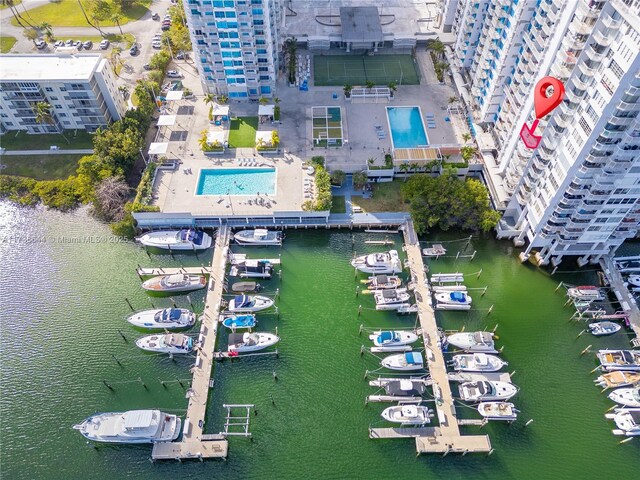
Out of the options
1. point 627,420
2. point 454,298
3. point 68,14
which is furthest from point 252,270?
point 68,14

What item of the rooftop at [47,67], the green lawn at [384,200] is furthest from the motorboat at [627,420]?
the rooftop at [47,67]

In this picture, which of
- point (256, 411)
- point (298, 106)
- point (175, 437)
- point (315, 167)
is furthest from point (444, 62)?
point (175, 437)

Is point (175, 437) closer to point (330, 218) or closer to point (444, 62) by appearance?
point (330, 218)

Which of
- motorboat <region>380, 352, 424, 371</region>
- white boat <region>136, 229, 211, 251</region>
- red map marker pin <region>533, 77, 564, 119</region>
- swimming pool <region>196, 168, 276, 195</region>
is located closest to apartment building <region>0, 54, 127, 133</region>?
swimming pool <region>196, 168, 276, 195</region>

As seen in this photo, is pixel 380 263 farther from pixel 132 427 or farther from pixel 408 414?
pixel 132 427

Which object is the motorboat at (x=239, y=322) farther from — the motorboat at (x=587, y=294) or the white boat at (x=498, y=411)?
the motorboat at (x=587, y=294)

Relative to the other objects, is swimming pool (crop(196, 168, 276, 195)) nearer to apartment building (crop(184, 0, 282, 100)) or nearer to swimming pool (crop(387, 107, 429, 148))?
apartment building (crop(184, 0, 282, 100))
